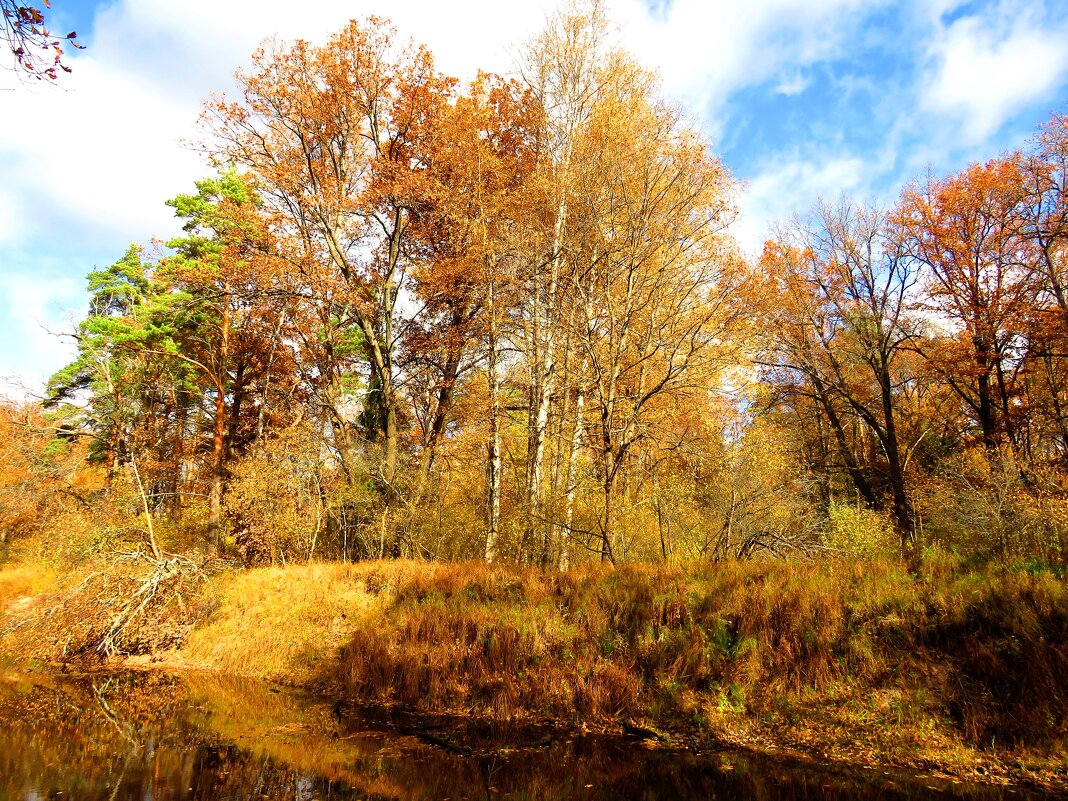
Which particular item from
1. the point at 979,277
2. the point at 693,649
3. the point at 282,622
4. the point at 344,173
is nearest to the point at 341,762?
the point at 693,649

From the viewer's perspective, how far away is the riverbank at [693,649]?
6707 mm

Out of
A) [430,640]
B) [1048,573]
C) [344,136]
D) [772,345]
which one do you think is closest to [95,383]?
[344,136]

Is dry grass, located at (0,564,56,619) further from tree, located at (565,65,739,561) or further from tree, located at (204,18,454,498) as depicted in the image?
tree, located at (565,65,739,561)

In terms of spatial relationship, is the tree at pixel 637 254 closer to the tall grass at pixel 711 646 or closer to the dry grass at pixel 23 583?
the tall grass at pixel 711 646

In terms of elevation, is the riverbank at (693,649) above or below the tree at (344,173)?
below

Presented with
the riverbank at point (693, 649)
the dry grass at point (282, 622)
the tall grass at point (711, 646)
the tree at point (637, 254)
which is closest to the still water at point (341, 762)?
the riverbank at point (693, 649)

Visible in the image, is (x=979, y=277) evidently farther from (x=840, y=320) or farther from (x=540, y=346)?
(x=540, y=346)

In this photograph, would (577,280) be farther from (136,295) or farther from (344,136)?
(136,295)

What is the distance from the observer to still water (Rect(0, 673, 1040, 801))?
6160 millimetres

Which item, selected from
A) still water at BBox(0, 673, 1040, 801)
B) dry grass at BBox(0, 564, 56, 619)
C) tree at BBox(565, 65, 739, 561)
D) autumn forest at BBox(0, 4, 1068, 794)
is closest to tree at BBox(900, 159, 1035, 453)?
autumn forest at BBox(0, 4, 1068, 794)

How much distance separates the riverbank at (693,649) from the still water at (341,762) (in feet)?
2.00

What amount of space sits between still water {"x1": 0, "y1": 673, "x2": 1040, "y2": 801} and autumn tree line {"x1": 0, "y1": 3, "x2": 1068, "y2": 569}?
395 cm

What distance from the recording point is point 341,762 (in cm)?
716

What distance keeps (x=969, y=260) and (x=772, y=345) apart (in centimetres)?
845
